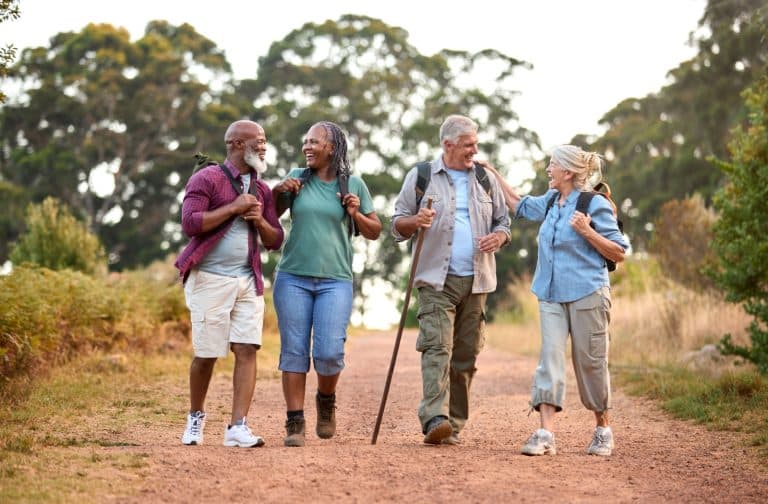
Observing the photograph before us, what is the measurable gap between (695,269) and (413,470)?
11741 millimetres

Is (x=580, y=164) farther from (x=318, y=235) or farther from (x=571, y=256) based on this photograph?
(x=318, y=235)

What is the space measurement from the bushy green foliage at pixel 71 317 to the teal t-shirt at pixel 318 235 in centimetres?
291

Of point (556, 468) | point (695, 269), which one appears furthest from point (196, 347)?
point (695, 269)

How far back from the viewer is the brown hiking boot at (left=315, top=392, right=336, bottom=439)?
7.84m

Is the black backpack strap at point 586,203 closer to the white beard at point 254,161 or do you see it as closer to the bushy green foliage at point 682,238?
the white beard at point 254,161

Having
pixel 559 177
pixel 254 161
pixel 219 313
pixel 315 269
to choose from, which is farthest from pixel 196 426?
pixel 559 177

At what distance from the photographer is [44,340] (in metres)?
10.8

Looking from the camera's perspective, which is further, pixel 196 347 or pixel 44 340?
pixel 44 340

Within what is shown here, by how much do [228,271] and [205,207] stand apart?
44cm

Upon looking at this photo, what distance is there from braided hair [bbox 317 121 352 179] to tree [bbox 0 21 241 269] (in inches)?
1075

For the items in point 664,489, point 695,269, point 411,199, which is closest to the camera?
point 664,489

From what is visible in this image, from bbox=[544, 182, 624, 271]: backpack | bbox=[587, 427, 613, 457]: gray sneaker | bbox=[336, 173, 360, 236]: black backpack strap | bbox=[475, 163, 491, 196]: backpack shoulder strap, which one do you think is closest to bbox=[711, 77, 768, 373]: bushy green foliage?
bbox=[544, 182, 624, 271]: backpack

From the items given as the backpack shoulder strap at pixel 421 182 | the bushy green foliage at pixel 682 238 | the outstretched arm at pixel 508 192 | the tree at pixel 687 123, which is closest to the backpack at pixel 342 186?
the backpack shoulder strap at pixel 421 182

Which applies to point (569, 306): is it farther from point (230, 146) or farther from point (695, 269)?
point (695, 269)
